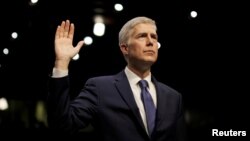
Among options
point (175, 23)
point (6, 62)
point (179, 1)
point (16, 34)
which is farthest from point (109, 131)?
point (6, 62)

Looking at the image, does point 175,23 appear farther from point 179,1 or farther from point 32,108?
point 32,108

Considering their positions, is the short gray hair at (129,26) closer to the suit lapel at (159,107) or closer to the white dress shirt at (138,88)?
the white dress shirt at (138,88)

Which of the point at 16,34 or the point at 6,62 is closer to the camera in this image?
the point at 16,34

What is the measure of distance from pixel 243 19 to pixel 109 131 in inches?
109

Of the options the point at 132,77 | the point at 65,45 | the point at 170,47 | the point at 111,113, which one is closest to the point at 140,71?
the point at 132,77

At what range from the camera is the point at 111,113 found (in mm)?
1651

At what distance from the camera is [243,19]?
157 inches

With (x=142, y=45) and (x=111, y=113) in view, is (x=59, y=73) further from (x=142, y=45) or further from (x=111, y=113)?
(x=142, y=45)

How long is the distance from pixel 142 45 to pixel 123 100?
0.96ft

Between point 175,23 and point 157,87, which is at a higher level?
point 175,23

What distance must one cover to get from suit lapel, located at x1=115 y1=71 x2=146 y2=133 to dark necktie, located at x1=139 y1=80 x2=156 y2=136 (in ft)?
0.17

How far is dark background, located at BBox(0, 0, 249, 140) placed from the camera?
411 centimetres

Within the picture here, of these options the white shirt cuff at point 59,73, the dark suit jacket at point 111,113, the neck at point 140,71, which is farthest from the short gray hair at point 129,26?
the white shirt cuff at point 59,73

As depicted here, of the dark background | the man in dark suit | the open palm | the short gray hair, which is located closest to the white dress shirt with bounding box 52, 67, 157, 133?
the man in dark suit
